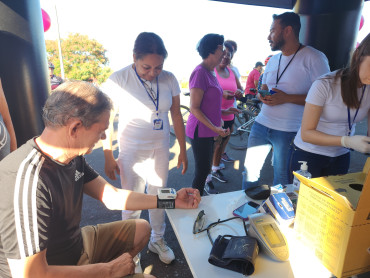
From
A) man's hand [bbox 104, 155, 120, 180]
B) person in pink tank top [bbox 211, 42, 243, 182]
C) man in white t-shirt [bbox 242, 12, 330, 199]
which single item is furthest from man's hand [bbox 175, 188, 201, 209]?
person in pink tank top [bbox 211, 42, 243, 182]

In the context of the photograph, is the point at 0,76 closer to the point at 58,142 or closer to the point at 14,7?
the point at 14,7

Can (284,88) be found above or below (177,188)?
above

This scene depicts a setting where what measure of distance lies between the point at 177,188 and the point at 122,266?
7.60ft

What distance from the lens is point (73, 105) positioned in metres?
0.90

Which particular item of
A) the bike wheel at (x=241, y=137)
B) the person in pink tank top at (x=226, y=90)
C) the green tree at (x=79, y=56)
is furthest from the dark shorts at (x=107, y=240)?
the green tree at (x=79, y=56)

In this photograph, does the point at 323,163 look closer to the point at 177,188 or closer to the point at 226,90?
the point at 226,90

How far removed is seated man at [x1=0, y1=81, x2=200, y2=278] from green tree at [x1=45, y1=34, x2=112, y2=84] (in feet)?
58.2

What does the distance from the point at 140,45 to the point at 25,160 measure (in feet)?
3.19

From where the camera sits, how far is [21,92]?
6.95 feet

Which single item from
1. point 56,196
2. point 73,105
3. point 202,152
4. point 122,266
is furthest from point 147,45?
point 122,266

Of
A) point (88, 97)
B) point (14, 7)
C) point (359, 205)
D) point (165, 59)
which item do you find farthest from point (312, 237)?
point (14, 7)

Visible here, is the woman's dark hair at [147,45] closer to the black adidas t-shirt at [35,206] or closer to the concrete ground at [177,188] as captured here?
the black adidas t-shirt at [35,206]

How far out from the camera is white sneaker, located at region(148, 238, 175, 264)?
6.38 ft

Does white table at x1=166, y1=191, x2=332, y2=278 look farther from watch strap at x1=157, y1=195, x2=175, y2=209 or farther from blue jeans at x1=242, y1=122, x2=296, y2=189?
blue jeans at x1=242, y1=122, x2=296, y2=189
